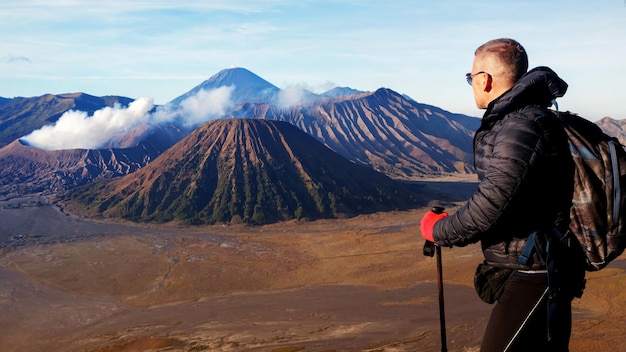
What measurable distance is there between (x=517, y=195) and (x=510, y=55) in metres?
0.89

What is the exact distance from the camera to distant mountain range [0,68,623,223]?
194 feet

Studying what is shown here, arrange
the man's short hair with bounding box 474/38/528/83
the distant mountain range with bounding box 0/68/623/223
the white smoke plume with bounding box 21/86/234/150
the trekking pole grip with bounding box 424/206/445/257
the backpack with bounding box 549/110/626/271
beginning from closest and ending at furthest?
1. the backpack with bounding box 549/110/626/271
2. the man's short hair with bounding box 474/38/528/83
3. the trekking pole grip with bounding box 424/206/445/257
4. the distant mountain range with bounding box 0/68/623/223
5. the white smoke plume with bounding box 21/86/234/150

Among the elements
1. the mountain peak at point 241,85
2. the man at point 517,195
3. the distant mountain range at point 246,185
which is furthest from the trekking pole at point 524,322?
the mountain peak at point 241,85

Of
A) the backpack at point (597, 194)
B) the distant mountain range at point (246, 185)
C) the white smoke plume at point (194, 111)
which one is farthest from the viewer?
the white smoke plume at point (194, 111)

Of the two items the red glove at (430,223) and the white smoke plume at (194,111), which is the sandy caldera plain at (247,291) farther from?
the white smoke plume at (194,111)

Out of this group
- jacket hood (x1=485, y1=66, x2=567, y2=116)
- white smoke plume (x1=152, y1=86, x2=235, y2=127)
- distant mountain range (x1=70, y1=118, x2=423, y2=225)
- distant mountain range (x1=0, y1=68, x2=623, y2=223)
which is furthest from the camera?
white smoke plume (x1=152, y1=86, x2=235, y2=127)

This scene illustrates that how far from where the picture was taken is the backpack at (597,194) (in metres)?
2.69

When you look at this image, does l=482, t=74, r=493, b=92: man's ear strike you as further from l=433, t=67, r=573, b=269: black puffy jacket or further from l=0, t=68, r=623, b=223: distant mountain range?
l=0, t=68, r=623, b=223: distant mountain range

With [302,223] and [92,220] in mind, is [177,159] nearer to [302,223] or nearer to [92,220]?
[92,220]

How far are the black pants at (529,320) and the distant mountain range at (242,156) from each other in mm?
52174

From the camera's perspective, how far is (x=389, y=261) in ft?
114

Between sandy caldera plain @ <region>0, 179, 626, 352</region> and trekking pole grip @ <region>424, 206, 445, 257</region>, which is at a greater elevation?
trekking pole grip @ <region>424, 206, 445, 257</region>

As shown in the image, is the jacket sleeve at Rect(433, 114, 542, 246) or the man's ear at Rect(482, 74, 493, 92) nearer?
the jacket sleeve at Rect(433, 114, 542, 246)

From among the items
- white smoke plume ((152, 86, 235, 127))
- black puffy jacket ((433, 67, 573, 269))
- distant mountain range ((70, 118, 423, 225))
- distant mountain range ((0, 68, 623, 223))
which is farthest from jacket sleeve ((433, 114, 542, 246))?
white smoke plume ((152, 86, 235, 127))
